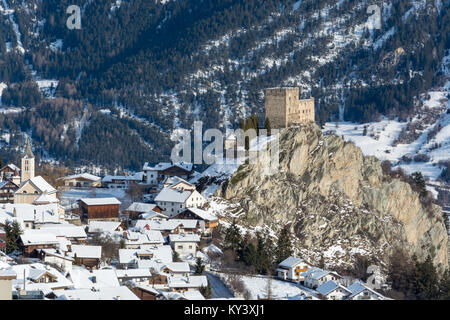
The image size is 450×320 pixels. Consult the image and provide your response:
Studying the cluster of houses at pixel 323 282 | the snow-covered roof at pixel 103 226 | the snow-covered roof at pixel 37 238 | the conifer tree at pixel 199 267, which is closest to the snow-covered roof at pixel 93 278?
the snow-covered roof at pixel 37 238

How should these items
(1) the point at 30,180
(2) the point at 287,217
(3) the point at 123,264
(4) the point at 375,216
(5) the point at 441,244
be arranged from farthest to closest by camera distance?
(5) the point at 441,244 → (4) the point at 375,216 → (2) the point at 287,217 → (1) the point at 30,180 → (3) the point at 123,264

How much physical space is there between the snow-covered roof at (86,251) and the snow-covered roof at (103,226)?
7849 mm

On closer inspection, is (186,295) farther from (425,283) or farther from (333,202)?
(333,202)

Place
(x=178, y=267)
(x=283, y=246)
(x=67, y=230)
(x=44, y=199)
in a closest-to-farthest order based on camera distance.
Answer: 1. (x=178, y=267)
2. (x=67, y=230)
3. (x=283, y=246)
4. (x=44, y=199)

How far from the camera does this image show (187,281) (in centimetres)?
6244

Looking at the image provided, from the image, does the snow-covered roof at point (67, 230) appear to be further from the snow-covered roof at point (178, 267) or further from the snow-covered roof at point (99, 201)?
the snow-covered roof at point (178, 267)

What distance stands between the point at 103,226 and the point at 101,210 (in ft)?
19.2

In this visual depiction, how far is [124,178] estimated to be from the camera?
104250 millimetres

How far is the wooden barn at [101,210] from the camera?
84.3m

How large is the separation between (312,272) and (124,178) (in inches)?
1495

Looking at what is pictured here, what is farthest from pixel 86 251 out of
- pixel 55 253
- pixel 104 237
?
pixel 104 237
